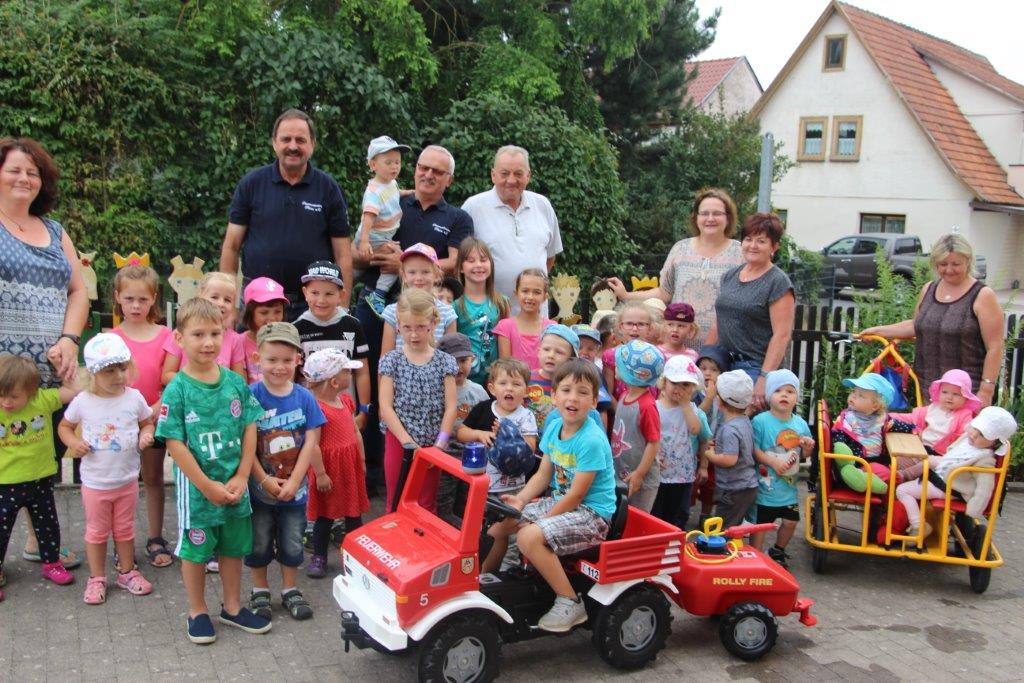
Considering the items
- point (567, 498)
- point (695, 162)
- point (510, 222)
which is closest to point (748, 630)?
point (567, 498)

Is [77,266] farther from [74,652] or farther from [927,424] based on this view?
[927,424]

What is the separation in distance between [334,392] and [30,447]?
1525 mm

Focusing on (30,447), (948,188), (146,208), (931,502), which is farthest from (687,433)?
(948,188)

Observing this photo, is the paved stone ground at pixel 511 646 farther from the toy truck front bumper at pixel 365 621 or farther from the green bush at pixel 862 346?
the green bush at pixel 862 346

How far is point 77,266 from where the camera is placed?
4742 mm

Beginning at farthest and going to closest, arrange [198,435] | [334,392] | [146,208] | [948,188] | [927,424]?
[948,188], [146,208], [927,424], [334,392], [198,435]

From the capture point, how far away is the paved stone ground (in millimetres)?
3859

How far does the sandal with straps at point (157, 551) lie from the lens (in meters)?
4.85

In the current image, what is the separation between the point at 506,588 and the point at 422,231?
8.97 feet

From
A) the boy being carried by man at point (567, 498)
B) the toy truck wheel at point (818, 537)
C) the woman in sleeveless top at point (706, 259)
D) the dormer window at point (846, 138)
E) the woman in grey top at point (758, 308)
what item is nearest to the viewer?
the boy being carried by man at point (567, 498)

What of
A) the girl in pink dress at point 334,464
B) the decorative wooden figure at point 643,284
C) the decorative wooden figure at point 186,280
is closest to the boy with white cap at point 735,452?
the decorative wooden figure at point 643,284

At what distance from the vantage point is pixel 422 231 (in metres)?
5.83

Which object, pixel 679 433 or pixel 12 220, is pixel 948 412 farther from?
pixel 12 220

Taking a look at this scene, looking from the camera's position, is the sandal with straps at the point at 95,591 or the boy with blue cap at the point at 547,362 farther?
the boy with blue cap at the point at 547,362
